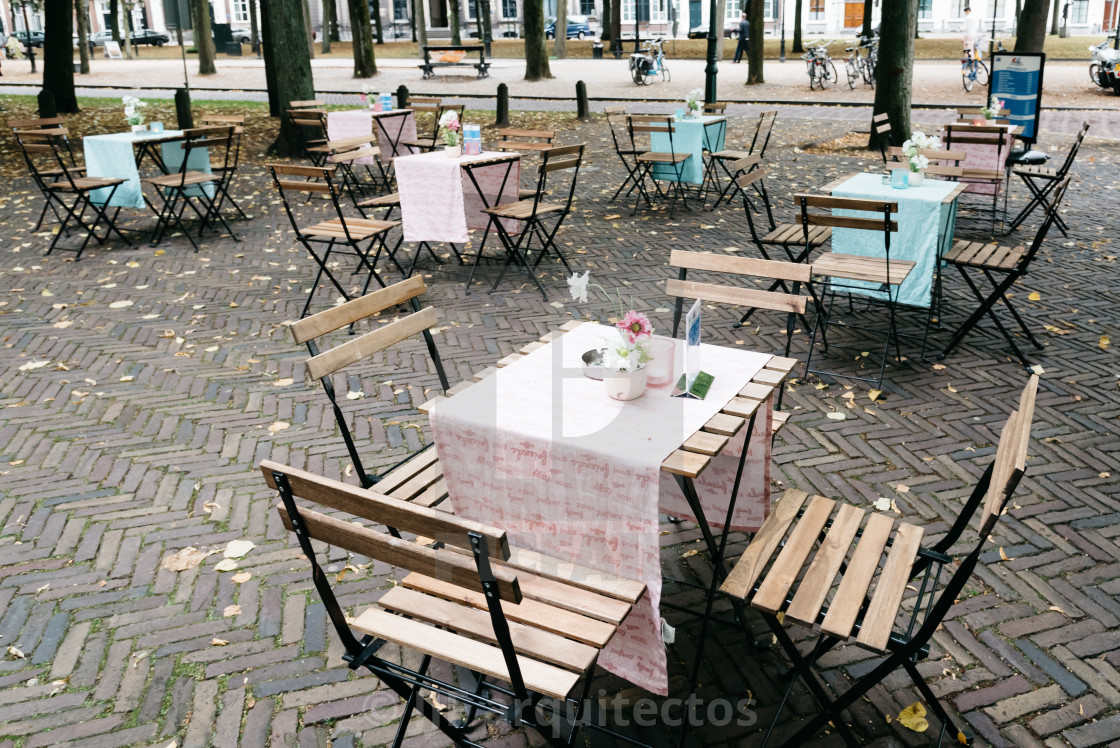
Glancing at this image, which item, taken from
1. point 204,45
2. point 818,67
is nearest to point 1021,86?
point 818,67

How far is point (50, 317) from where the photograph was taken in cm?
627

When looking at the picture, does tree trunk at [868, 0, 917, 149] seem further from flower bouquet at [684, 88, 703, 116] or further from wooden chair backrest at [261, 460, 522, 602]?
wooden chair backrest at [261, 460, 522, 602]

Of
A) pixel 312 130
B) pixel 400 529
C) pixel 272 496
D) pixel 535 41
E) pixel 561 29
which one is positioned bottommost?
pixel 272 496

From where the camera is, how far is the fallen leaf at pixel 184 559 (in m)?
3.40

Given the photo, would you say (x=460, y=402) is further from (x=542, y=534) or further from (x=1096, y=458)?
(x=1096, y=458)

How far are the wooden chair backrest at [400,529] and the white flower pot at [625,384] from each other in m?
0.83

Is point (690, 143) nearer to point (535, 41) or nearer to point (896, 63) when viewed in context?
point (896, 63)

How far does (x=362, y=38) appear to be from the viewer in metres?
22.5

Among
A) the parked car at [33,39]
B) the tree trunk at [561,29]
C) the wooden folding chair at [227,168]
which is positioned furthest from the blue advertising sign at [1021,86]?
the parked car at [33,39]

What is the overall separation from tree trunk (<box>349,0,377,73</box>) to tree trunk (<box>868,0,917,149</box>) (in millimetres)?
13237

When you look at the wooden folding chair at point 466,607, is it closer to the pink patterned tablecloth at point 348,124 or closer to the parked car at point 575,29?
the pink patterned tablecloth at point 348,124

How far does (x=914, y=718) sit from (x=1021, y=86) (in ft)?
31.4

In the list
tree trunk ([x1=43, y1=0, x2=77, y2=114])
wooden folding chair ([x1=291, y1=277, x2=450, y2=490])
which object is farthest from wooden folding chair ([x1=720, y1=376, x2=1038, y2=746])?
tree trunk ([x1=43, y1=0, x2=77, y2=114])

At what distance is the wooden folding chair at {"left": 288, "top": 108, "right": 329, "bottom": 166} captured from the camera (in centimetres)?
1065
